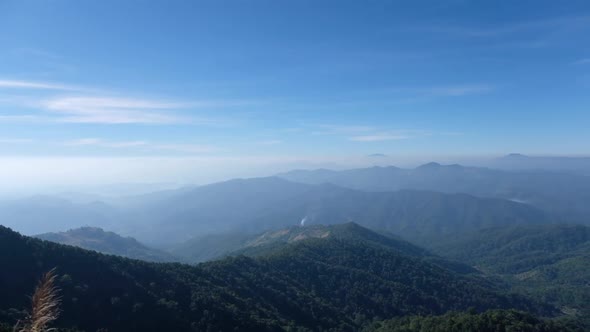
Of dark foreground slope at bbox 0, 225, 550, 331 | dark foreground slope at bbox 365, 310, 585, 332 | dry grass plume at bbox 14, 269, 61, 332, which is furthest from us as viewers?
dark foreground slope at bbox 0, 225, 550, 331

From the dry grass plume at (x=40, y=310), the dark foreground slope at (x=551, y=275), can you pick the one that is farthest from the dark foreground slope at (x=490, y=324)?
the dark foreground slope at (x=551, y=275)

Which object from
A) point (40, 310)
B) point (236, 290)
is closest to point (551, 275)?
point (236, 290)

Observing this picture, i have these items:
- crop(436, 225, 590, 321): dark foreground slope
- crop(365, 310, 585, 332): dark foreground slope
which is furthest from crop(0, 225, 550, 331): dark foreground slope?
crop(365, 310, 585, 332): dark foreground slope

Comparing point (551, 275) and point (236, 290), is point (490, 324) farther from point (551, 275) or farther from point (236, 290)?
point (551, 275)

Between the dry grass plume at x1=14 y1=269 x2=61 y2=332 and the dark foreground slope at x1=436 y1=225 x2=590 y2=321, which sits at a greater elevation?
the dry grass plume at x1=14 y1=269 x2=61 y2=332

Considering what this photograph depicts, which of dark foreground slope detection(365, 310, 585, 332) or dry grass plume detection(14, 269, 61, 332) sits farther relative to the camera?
dark foreground slope detection(365, 310, 585, 332)

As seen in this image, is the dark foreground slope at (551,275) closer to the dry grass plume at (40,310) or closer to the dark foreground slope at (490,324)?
the dark foreground slope at (490,324)

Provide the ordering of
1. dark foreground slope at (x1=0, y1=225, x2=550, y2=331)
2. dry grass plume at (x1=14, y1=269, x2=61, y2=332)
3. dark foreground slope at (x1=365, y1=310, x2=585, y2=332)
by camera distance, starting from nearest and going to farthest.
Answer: dry grass plume at (x1=14, y1=269, x2=61, y2=332)
dark foreground slope at (x1=365, y1=310, x2=585, y2=332)
dark foreground slope at (x1=0, y1=225, x2=550, y2=331)

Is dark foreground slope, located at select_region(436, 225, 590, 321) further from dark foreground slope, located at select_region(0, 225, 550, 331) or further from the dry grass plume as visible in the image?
the dry grass plume

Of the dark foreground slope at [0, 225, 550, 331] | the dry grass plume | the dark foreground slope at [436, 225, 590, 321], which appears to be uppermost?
the dry grass plume

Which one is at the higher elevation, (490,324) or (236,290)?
(490,324)
